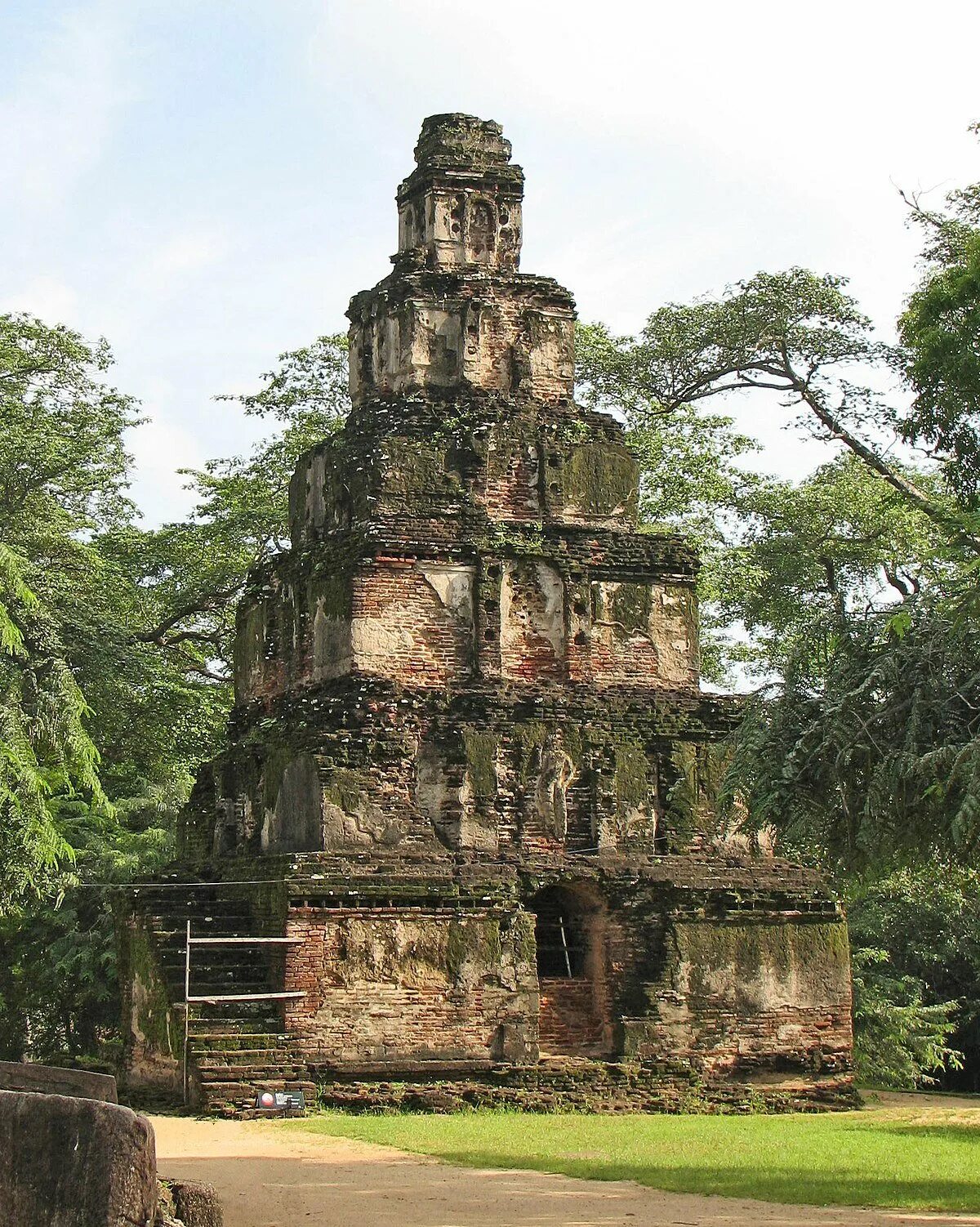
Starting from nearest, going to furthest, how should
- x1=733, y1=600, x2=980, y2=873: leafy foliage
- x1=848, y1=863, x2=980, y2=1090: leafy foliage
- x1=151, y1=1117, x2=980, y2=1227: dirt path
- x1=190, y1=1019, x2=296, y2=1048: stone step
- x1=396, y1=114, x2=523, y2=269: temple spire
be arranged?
x1=151, y1=1117, x2=980, y2=1227: dirt path, x1=733, y1=600, x2=980, y2=873: leafy foliage, x1=190, y1=1019, x2=296, y2=1048: stone step, x1=396, y1=114, x2=523, y2=269: temple spire, x1=848, y1=863, x2=980, y2=1090: leafy foliage

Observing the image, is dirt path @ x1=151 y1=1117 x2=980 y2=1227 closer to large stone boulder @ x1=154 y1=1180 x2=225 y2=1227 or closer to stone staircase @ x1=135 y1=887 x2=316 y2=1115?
large stone boulder @ x1=154 y1=1180 x2=225 y2=1227

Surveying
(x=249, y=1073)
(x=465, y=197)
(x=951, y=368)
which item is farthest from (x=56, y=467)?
(x=951, y=368)

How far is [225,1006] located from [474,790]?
3806 mm

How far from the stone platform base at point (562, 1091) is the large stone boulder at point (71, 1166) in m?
11.2

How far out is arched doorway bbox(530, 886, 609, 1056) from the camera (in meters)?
20.1

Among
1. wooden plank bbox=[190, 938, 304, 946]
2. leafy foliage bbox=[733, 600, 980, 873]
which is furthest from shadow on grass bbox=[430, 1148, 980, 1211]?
wooden plank bbox=[190, 938, 304, 946]

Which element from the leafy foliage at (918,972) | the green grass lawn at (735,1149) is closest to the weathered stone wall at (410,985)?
the green grass lawn at (735,1149)

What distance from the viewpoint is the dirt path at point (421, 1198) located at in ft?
37.0

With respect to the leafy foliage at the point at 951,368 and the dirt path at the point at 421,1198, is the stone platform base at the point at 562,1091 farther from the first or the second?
the leafy foliage at the point at 951,368

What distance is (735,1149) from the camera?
15.2 meters

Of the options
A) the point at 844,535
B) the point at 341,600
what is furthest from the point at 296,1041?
the point at 844,535

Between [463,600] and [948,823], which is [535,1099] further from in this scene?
[948,823]

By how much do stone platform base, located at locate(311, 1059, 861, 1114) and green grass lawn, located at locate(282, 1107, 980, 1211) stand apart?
381 millimetres

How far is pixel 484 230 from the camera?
23781 mm
